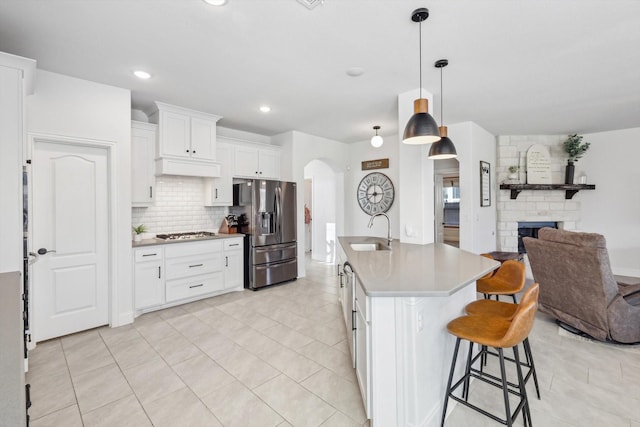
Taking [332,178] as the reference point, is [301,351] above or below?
below

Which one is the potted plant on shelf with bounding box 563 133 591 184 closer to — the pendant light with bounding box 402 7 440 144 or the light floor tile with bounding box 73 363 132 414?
the pendant light with bounding box 402 7 440 144

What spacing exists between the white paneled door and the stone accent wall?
20.6ft

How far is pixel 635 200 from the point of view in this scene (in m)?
5.19

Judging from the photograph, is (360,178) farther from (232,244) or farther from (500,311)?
(500,311)

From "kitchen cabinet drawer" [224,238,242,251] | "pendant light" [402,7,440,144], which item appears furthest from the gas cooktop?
"pendant light" [402,7,440,144]

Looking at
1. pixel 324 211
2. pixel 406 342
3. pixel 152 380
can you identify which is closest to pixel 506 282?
pixel 406 342

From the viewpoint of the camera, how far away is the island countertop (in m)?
1.56

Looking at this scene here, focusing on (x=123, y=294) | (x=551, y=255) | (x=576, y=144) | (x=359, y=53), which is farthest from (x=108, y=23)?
(x=576, y=144)

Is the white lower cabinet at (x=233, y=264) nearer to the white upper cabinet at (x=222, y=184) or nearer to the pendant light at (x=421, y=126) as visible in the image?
the white upper cabinet at (x=222, y=184)

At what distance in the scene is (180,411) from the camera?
194 cm

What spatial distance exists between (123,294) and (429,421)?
3259 millimetres

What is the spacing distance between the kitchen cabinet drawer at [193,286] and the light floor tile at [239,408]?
204cm

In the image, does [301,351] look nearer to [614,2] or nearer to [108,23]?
[108,23]

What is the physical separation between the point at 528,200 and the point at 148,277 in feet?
21.2
